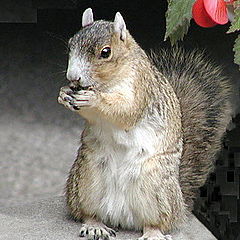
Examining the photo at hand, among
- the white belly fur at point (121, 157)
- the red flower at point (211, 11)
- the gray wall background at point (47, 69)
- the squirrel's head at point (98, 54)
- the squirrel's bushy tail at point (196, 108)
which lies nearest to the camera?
the red flower at point (211, 11)

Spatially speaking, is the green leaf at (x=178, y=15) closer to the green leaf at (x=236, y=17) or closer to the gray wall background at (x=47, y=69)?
the green leaf at (x=236, y=17)

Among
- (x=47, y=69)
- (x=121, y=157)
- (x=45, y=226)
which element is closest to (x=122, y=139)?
(x=121, y=157)

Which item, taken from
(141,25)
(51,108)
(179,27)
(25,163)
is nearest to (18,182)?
(25,163)

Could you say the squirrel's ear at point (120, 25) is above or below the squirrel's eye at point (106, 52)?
above

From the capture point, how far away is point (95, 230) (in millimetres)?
2309

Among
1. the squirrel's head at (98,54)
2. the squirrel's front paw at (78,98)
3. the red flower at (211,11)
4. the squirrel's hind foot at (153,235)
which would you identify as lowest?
the squirrel's hind foot at (153,235)

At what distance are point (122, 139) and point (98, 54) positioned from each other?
25cm

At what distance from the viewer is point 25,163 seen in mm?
3277

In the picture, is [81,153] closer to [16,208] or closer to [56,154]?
[16,208]

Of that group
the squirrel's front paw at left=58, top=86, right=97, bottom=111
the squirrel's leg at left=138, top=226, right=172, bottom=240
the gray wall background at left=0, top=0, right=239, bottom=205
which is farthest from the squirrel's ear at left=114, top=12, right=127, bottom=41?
the gray wall background at left=0, top=0, right=239, bottom=205

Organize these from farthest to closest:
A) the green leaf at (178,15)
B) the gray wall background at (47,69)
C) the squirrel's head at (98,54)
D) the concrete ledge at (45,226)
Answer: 1. the gray wall background at (47,69)
2. the concrete ledge at (45,226)
3. the squirrel's head at (98,54)
4. the green leaf at (178,15)

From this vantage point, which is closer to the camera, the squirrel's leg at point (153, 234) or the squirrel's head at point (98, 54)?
the squirrel's head at point (98, 54)

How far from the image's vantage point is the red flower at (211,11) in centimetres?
173

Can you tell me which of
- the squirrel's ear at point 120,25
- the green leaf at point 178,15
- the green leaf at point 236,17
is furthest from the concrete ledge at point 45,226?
the green leaf at point 236,17
